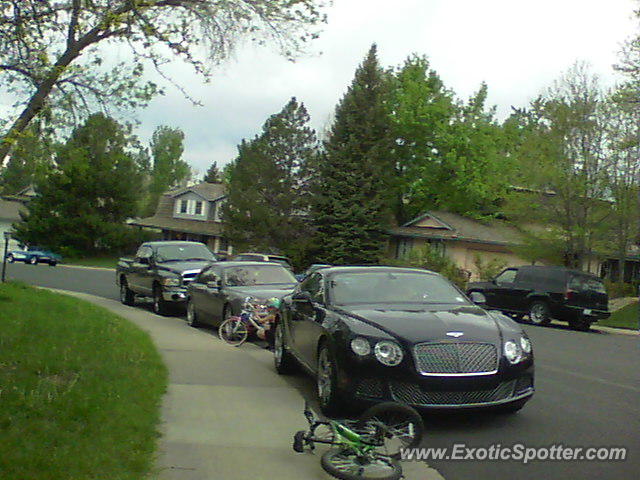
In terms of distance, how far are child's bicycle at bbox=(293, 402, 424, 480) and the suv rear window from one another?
1763 centimetres

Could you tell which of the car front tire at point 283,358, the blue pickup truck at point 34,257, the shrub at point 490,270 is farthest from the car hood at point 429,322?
the blue pickup truck at point 34,257

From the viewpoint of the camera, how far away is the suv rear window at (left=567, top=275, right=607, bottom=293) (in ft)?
72.9

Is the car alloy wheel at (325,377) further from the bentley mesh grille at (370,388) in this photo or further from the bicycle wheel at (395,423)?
the bicycle wheel at (395,423)

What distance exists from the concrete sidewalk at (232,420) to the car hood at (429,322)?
120 cm

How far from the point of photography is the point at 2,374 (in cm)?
789

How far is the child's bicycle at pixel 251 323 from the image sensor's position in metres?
13.1

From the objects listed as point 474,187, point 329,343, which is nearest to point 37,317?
point 329,343

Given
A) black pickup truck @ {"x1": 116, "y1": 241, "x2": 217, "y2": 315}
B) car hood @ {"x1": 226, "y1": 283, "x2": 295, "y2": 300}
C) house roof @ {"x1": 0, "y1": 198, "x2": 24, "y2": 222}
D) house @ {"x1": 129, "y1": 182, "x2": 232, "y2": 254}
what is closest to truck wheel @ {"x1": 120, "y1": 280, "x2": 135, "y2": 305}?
black pickup truck @ {"x1": 116, "y1": 241, "x2": 217, "y2": 315}

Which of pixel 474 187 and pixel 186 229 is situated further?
pixel 186 229

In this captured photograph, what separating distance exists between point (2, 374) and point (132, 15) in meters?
8.67

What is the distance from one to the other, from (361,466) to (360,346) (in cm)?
169

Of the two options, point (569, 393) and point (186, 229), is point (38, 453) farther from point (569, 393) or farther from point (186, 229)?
point (186, 229)

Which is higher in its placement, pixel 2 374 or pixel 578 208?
pixel 578 208

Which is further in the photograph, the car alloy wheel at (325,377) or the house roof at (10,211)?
the house roof at (10,211)
